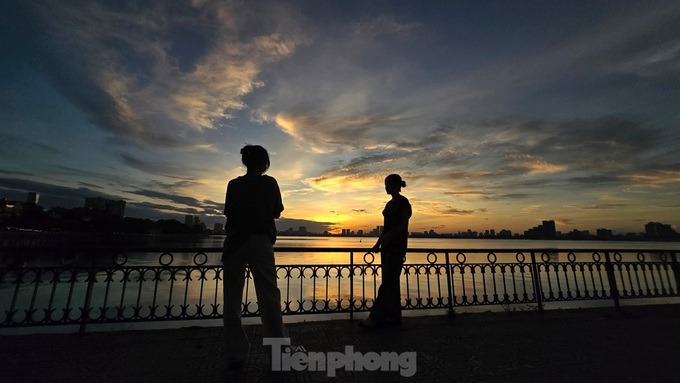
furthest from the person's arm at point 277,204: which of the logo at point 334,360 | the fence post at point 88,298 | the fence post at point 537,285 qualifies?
the fence post at point 537,285

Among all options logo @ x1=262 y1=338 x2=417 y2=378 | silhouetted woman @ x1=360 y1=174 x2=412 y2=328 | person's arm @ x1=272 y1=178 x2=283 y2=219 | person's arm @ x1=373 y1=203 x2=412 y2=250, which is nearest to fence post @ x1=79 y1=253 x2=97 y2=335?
logo @ x1=262 y1=338 x2=417 y2=378

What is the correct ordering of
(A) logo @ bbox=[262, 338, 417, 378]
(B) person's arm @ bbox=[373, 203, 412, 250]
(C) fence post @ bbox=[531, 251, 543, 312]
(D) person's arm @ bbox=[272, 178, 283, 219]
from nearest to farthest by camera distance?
1. (A) logo @ bbox=[262, 338, 417, 378]
2. (D) person's arm @ bbox=[272, 178, 283, 219]
3. (B) person's arm @ bbox=[373, 203, 412, 250]
4. (C) fence post @ bbox=[531, 251, 543, 312]

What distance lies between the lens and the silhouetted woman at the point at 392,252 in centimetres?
459

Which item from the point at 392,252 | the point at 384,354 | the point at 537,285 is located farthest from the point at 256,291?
the point at 537,285

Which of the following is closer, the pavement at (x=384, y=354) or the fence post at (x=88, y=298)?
the pavement at (x=384, y=354)

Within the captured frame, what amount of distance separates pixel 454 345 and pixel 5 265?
694 centimetres

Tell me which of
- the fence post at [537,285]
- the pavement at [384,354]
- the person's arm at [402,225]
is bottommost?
the pavement at [384,354]

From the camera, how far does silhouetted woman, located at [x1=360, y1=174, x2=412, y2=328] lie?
4586 millimetres

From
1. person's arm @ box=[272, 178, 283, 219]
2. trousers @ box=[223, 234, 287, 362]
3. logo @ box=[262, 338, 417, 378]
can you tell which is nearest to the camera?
trousers @ box=[223, 234, 287, 362]

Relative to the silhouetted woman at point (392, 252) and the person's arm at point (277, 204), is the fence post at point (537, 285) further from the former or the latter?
the person's arm at point (277, 204)

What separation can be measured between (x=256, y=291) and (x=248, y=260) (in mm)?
333

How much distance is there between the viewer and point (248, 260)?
300cm

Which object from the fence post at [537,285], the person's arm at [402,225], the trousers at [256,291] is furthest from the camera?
the fence post at [537,285]

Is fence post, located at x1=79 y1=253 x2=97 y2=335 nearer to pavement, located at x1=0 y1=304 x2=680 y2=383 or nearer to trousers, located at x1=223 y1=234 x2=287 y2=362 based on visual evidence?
pavement, located at x1=0 y1=304 x2=680 y2=383
